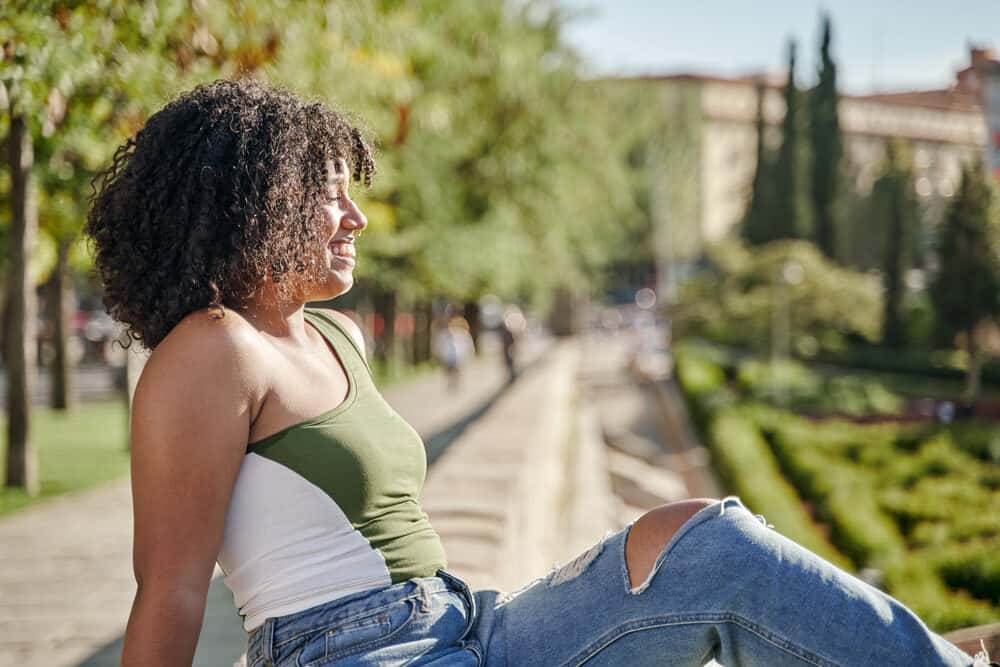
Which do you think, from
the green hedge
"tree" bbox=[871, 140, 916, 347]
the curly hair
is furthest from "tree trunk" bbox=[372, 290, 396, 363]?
the curly hair

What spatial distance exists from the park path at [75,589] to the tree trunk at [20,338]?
0.50m

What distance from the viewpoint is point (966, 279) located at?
70.1 ft

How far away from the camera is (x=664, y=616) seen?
1706 mm

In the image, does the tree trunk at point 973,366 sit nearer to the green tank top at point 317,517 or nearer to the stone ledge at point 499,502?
the stone ledge at point 499,502

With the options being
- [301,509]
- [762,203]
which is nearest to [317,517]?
[301,509]

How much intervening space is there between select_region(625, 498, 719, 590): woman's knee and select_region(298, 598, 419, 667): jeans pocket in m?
0.36

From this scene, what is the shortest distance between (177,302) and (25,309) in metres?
7.43

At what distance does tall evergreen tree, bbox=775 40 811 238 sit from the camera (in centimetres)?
4194

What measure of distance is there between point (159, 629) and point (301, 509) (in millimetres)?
266

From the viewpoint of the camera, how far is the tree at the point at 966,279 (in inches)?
700

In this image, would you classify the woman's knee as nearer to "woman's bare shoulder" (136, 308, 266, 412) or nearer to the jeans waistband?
the jeans waistband

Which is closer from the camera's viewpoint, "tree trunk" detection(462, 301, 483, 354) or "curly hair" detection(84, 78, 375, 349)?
"curly hair" detection(84, 78, 375, 349)

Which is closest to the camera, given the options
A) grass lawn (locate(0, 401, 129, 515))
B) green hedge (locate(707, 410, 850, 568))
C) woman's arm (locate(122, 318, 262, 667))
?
woman's arm (locate(122, 318, 262, 667))

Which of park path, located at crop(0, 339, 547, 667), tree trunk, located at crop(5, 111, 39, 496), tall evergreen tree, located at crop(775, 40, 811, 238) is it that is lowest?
park path, located at crop(0, 339, 547, 667)
